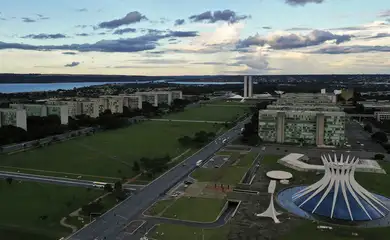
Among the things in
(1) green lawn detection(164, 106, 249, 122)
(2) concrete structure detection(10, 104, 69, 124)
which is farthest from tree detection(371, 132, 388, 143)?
(2) concrete structure detection(10, 104, 69, 124)

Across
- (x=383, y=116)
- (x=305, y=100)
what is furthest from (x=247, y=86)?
(x=383, y=116)

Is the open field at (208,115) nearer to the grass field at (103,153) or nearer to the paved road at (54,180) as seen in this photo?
the grass field at (103,153)

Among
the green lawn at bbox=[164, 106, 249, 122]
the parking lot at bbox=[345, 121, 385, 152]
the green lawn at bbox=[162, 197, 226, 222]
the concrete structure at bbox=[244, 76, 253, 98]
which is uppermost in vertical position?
the concrete structure at bbox=[244, 76, 253, 98]

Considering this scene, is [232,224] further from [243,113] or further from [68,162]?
[243,113]

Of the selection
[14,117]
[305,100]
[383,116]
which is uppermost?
[305,100]

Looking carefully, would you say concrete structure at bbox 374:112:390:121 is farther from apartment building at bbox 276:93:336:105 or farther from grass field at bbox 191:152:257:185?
grass field at bbox 191:152:257:185

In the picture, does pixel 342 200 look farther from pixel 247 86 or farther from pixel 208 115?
pixel 247 86

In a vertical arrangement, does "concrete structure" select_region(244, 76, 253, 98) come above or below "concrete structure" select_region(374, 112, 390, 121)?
above
